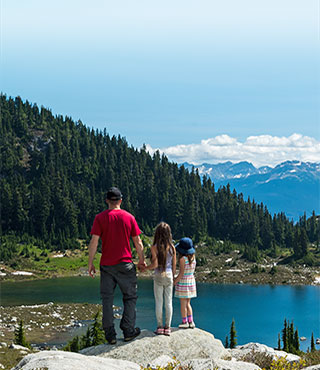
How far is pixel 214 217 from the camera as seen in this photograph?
17950 cm

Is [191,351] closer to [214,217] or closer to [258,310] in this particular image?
[258,310]

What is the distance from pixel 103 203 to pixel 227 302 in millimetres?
84277

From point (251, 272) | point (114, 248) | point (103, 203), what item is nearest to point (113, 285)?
point (114, 248)

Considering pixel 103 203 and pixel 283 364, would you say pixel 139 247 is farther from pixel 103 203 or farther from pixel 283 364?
pixel 103 203

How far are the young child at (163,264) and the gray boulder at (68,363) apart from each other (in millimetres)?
2591

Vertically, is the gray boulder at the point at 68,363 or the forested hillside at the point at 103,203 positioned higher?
the forested hillside at the point at 103,203

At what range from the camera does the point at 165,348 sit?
1570 cm

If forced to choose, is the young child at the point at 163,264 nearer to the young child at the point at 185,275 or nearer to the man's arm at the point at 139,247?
the man's arm at the point at 139,247

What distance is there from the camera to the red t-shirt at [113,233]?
15.4m

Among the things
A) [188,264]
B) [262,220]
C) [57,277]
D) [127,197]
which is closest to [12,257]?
[57,277]

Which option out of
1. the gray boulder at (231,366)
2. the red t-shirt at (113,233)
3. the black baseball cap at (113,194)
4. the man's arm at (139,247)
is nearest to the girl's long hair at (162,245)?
the man's arm at (139,247)

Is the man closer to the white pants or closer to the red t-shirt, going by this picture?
the red t-shirt

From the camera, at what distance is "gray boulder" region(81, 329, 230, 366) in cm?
1531

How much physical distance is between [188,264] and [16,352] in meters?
23.5
